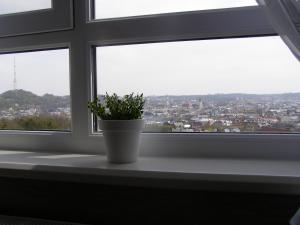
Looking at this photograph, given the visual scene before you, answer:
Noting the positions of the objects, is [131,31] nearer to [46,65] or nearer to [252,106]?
[46,65]

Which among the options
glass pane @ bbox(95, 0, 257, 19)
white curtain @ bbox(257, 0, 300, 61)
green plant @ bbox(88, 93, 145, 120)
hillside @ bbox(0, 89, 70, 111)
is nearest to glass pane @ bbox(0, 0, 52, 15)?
glass pane @ bbox(95, 0, 257, 19)

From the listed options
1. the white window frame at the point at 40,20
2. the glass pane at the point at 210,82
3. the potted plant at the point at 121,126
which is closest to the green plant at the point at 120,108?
the potted plant at the point at 121,126

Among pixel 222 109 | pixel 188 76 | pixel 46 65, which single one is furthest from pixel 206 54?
pixel 46 65

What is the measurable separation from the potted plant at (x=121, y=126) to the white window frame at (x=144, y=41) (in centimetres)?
14

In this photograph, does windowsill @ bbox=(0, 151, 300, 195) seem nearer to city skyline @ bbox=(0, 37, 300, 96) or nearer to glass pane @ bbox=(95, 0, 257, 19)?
city skyline @ bbox=(0, 37, 300, 96)

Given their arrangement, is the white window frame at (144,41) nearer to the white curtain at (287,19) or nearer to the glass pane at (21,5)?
the glass pane at (21,5)

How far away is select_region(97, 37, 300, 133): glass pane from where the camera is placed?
117cm

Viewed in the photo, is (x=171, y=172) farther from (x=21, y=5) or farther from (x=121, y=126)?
(x=21, y=5)

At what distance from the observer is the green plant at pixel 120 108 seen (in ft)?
3.72

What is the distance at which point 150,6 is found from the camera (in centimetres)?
131

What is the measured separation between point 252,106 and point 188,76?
10.4 inches

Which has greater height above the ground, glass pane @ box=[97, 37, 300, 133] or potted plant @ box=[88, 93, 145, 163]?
glass pane @ box=[97, 37, 300, 133]

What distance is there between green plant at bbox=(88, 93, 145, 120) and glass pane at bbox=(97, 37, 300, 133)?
0.51ft

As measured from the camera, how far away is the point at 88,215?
47.3 inches
